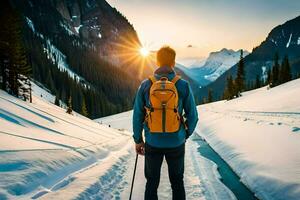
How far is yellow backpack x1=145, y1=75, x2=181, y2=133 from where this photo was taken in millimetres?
4570

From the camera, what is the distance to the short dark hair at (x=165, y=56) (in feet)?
16.1

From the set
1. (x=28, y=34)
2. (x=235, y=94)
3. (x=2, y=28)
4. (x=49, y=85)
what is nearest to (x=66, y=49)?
(x=28, y=34)

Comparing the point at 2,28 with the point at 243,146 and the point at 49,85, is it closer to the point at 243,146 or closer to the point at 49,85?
the point at 243,146

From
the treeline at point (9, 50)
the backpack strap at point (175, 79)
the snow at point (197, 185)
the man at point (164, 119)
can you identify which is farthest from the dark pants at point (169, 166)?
the treeline at point (9, 50)

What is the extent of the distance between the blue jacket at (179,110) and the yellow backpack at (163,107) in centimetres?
13

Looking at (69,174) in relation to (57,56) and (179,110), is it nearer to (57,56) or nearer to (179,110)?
(179,110)

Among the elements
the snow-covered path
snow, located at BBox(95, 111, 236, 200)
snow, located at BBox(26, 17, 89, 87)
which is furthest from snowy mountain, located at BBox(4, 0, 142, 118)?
snow, located at BBox(95, 111, 236, 200)

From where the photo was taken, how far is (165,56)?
4.92 m

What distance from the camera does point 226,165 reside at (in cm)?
1084

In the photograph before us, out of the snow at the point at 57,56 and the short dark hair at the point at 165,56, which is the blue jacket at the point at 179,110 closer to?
the short dark hair at the point at 165,56

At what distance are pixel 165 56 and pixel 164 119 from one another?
1055mm

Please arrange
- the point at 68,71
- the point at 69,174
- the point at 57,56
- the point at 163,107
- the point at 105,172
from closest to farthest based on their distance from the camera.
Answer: the point at 163,107 < the point at 69,174 < the point at 105,172 < the point at 68,71 < the point at 57,56

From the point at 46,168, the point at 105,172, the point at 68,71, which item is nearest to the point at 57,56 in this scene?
the point at 68,71

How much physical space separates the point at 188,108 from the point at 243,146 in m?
8.25
